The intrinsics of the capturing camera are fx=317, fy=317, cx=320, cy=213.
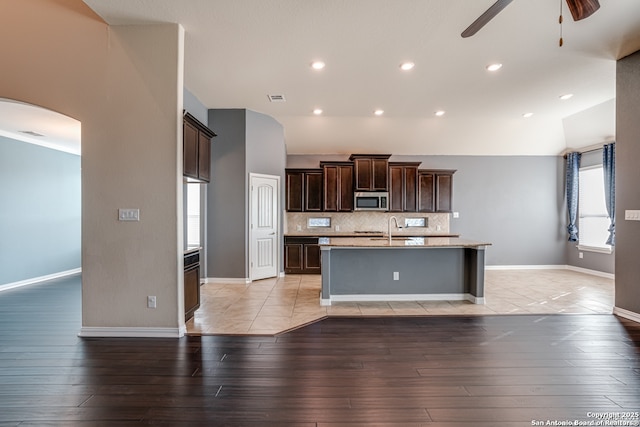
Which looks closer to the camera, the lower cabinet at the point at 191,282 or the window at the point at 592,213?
the lower cabinet at the point at 191,282

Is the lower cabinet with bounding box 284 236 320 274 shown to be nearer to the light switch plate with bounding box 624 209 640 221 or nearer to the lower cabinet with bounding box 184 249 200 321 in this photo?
the lower cabinet with bounding box 184 249 200 321

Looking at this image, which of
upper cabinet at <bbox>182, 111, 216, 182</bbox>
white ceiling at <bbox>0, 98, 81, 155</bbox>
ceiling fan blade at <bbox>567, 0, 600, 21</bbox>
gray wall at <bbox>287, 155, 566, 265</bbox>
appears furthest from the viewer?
gray wall at <bbox>287, 155, 566, 265</bbox>

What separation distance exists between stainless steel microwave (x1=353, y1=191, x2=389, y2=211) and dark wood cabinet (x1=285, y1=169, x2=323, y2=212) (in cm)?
83

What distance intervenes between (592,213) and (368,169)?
16.2 ft

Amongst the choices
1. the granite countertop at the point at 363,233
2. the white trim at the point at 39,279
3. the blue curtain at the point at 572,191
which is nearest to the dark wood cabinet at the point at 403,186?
the granite countertop at the point at 363,233

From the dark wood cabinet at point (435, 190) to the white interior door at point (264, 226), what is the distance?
3264 millimetres

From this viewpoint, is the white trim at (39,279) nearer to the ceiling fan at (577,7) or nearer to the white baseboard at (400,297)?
the white baseboard at (400,297)

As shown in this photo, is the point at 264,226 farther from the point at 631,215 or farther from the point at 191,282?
the point at 631,215

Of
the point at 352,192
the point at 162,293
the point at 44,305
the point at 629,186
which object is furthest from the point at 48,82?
the point at 629,186

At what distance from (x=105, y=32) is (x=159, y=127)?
115 centimetres

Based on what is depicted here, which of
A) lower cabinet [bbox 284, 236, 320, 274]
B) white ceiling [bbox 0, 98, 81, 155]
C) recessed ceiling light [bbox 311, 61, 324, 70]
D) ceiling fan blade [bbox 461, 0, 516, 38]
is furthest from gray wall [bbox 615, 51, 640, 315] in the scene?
white ceiling [bbox 0, 98, 81, 155]

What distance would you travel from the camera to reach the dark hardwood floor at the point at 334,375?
6.73ft

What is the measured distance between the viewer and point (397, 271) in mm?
4742

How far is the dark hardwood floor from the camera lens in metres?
2.05
